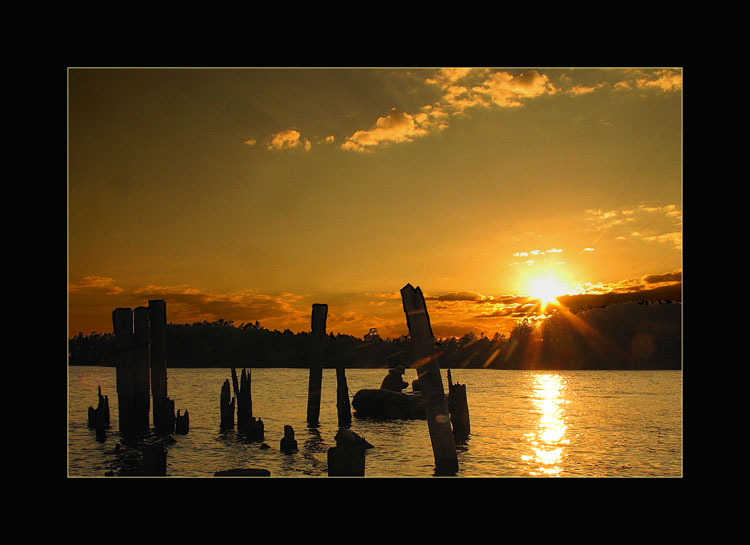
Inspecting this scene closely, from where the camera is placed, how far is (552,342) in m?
72.2

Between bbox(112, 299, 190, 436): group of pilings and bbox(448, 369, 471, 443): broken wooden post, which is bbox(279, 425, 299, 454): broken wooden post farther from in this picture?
bbox(448, 369, 471, 443): broken wooden post

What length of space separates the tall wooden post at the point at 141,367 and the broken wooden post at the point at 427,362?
29.2 ft

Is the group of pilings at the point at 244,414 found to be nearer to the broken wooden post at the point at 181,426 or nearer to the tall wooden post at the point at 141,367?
the broken wooden post at the point at 181,426

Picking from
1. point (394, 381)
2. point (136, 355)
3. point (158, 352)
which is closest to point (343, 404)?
point (394, 381)

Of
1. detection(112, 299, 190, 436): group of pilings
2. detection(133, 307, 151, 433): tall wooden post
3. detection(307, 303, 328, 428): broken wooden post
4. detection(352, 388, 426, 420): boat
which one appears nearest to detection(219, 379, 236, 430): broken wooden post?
detection(307, 303, 328, 428): broken wooden post

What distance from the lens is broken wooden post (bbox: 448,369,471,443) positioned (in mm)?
17312

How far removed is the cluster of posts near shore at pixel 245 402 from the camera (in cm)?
963

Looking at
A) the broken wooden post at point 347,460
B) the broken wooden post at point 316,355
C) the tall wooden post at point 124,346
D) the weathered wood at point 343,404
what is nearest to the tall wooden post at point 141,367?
the tall wooden post at point 124,346

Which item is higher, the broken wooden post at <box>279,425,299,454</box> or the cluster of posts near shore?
the cluster of posts near shore

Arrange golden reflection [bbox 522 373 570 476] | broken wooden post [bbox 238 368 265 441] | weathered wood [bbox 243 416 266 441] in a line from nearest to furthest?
golden reflection [bbox 522 373 570 476] < weathered wood [bbox 243 416 266 441] < broken wooden post [bbox 238 368 265 441]

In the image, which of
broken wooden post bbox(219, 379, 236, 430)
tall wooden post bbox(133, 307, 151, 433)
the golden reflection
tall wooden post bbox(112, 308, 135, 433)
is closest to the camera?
tall wooden post bbox(112, 308, 135, 433)

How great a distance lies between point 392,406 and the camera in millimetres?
25297

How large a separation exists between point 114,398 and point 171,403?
2225cm
